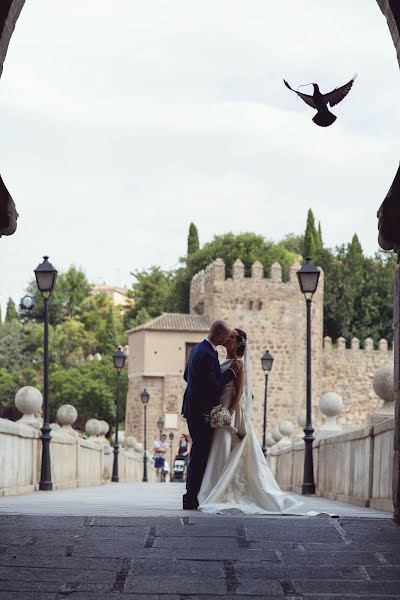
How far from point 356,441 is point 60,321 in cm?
8858

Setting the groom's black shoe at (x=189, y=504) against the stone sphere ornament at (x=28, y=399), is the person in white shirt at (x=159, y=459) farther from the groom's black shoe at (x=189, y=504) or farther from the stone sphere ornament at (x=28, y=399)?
the groom's black shoe at (x=189, y=504)

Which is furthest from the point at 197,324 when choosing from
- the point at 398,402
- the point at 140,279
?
the point at 398,402

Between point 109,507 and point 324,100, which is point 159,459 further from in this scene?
point 324,100

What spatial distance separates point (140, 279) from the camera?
92438mm

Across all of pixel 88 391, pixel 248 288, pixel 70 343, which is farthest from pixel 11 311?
pixel 248 288

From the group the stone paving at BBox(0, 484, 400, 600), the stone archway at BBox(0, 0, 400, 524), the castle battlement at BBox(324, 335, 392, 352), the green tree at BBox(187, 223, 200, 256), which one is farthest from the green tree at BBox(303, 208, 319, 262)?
the stone paving at BBox(0, 484, 400, 600)

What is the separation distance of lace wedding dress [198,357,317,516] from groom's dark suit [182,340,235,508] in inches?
3.0

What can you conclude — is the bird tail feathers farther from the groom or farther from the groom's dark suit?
the groom's dark suit

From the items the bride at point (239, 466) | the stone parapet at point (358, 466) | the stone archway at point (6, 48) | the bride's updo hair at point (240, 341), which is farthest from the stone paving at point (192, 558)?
the stone parapet at point (358, 466)

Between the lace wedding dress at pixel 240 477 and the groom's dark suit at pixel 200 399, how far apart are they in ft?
0.25

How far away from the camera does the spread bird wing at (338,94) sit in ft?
25.8

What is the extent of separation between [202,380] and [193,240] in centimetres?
7749

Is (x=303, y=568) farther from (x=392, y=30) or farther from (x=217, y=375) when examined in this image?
(x=217, y=375)

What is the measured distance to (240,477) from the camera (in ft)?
33.0
